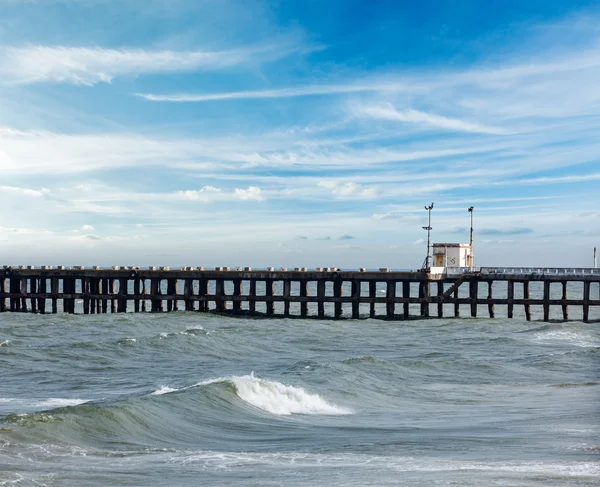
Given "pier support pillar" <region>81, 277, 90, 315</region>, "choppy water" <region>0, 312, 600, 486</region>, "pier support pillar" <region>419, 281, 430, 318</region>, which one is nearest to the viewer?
"choppy water" <region>0, 312, 600, 486</region>

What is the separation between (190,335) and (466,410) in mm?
23599

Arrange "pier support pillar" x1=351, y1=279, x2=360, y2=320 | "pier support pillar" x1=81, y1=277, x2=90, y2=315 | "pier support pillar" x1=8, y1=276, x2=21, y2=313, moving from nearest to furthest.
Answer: "pier support pillar" x1=351, y1=279, x2=360, y2=320 → "pier support pillar" x1=81, y1=277, x2=90, y2=315 → "pier support pillar" x1=8, y1=276, x2=21, y2=313

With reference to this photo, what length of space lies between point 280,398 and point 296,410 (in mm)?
1040

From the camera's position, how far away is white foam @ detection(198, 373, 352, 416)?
990 inches

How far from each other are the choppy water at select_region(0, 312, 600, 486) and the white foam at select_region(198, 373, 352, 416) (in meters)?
0.07

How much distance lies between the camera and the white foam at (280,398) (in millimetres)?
25156

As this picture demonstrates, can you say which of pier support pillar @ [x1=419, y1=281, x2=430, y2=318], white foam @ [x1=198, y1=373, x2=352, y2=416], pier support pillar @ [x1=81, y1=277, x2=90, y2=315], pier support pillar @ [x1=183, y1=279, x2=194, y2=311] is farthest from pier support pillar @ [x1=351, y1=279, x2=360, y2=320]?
white foam @ [x1=198, y1=373, x2=352, y2=416]

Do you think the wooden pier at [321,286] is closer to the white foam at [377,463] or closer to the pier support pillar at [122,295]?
the pier support pillar at [122,295]

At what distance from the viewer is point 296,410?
82.6 feet

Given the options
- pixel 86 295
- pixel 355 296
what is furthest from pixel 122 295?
pixel 355 296

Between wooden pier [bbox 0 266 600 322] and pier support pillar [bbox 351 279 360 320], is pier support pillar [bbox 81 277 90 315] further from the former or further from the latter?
pier support pillar [bbox 351 279 360 320]

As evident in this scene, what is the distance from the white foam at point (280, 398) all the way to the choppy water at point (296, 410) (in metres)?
0.07

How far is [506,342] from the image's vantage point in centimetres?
4506

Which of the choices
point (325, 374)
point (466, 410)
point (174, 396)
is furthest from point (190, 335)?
point (466, 410)
